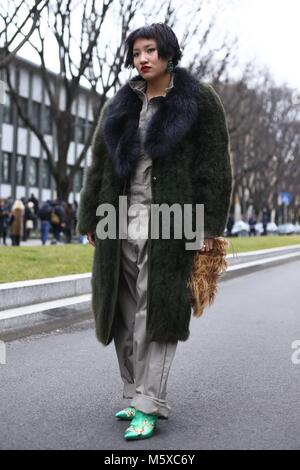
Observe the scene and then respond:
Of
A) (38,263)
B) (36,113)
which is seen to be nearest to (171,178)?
(38,263)

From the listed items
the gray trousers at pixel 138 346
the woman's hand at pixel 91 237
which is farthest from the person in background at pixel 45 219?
the gray trousers at pixel 138 346

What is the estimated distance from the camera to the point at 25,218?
1108 inches

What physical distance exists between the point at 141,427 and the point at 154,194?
113 centimetres

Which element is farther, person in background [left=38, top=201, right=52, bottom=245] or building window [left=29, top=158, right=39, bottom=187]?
building window [left=29, top=158, right=39, bottom=187]

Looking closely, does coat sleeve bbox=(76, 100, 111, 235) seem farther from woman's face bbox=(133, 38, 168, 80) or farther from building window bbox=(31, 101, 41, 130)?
building window bbox=(31, 101, 41, 130)

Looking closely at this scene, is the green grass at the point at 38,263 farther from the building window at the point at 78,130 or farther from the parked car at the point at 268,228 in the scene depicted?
the building window at the point at 78,130

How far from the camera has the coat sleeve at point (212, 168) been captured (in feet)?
14.3

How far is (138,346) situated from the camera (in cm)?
436

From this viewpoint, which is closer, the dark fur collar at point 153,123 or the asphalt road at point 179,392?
the asphalt road at point 179,392

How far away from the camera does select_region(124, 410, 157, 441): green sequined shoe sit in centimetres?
415

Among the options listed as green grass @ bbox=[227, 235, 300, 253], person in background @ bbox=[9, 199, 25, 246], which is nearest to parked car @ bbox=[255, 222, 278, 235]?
green grass @ bbox=[227, 235, 300, 253]

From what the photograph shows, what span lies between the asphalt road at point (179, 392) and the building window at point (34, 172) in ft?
134

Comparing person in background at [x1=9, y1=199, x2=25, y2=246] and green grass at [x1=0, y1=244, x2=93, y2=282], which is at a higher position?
person in background at [x1=9, y1=199, x2=25, y2=246]

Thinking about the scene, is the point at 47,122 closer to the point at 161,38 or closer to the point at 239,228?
the point at 239,228
